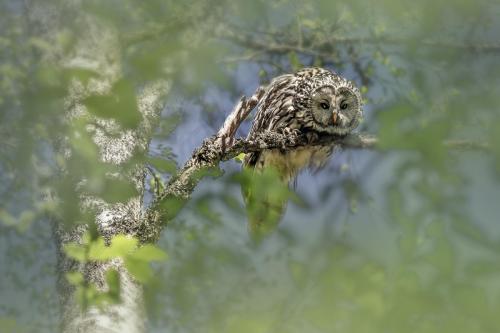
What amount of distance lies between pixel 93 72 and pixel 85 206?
526 mm

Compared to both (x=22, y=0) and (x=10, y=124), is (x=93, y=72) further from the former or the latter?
(x=22, y=0)

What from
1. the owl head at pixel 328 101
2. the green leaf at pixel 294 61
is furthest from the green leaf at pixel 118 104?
the green leaf at pixel 294 61

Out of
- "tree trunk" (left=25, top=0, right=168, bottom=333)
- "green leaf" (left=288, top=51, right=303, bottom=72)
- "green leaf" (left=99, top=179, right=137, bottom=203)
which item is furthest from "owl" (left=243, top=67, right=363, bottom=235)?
"green leaf" (left=99, top=179, right=137, bottom=203)

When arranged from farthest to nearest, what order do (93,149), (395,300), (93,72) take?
(395,300), (93,149), (93,72)

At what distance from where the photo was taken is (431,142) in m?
1.01

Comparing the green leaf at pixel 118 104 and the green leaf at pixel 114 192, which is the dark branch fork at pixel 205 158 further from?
the green leaf at pixel 118 104

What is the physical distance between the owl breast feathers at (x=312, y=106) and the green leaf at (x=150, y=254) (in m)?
2.05

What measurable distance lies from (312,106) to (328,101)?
0.37ft

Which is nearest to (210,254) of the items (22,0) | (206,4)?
(206,4)

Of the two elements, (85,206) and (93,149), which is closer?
(93,149)

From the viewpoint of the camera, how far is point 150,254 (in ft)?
3.38

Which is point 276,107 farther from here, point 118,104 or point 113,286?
point 118,104

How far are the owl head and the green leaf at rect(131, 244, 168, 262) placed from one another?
221 cm

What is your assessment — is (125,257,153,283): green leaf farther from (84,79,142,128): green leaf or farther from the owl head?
the owl head
